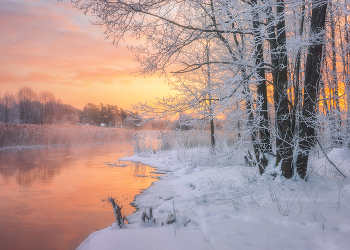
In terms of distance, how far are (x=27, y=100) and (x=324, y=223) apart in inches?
2158

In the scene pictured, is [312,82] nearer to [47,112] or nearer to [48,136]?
→ [48,136]

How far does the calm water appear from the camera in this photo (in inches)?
132

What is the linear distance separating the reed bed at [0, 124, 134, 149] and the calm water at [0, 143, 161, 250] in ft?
21.1

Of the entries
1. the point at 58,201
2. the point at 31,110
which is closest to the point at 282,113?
the point at 58,201

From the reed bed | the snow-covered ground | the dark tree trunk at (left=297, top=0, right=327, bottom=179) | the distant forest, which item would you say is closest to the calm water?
the snow-covered ground

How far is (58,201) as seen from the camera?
4984 millimetres

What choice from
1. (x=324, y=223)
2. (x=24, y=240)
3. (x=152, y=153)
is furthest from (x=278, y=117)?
(x=152, y=153)

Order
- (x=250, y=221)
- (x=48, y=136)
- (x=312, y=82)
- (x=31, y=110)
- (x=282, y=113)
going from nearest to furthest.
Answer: (x=250, y=221) → (x=312, y=82) → (x=282, y=113) → (x=48, y=136) → (x=31, y=110)

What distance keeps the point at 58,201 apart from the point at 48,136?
1334 cm

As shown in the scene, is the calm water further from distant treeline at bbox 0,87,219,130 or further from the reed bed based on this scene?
distant treeline at bbox 0,87,219,130

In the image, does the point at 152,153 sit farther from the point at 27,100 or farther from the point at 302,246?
the point at 27,100

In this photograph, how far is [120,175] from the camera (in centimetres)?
764

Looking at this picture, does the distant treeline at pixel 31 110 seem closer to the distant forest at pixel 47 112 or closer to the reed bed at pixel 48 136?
the distant forest at pixel 47 112

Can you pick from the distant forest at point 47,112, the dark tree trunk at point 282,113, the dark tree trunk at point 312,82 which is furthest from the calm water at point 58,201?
the distant forest at point 47,112
